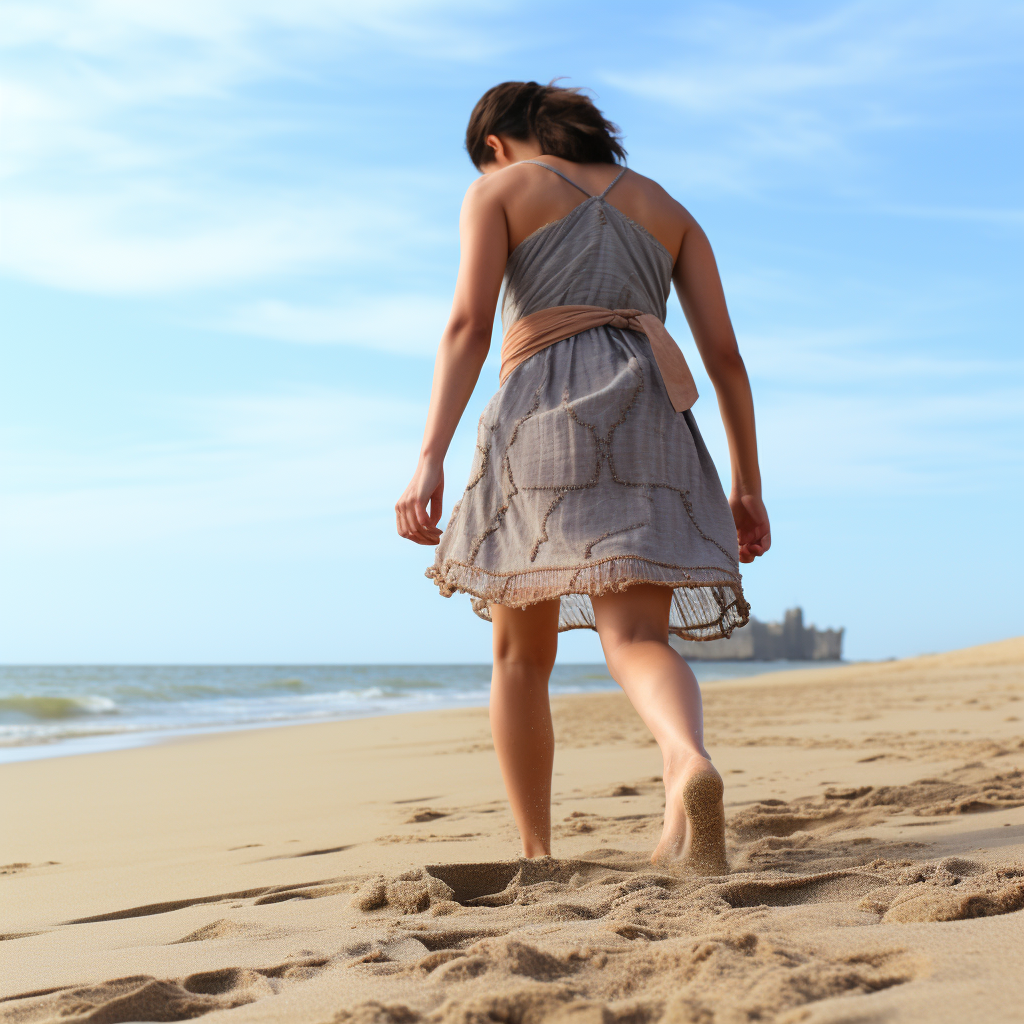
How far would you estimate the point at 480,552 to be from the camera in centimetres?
195

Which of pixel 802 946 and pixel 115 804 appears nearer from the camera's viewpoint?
pixel 802 946

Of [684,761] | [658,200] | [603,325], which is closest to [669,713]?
[684,761]

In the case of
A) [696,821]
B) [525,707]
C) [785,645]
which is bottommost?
[785,645]

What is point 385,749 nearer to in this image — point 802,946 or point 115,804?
point 115,804

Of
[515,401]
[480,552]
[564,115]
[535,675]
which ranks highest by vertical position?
[564,115]

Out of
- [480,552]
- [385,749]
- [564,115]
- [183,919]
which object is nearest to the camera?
[183,919]

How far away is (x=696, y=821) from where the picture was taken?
1.54m

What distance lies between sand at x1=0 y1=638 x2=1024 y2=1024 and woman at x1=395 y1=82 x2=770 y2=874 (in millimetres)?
394

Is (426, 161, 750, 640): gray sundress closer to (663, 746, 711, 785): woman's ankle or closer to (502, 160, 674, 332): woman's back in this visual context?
(502, 160, 674, 332): woman's back

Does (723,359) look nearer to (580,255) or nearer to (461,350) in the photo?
(580,255)

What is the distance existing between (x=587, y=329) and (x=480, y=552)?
530 mm

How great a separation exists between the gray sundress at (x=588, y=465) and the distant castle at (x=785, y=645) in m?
60.5

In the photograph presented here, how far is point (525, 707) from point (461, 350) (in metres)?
0.78

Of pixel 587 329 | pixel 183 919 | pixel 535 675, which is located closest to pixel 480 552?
pixel 535 675
